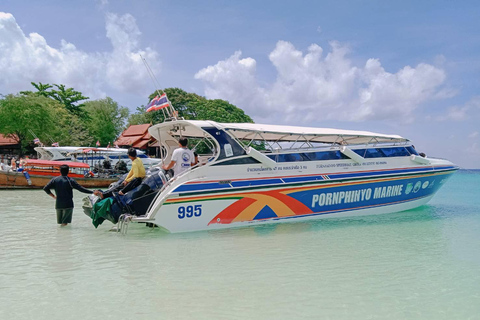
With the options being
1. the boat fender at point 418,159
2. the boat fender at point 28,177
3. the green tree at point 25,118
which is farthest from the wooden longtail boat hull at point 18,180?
the boat fender at point 418,159

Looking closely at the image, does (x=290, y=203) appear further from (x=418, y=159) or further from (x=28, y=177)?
(x=28, y=177)

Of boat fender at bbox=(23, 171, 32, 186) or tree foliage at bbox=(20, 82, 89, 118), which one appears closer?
boat fender at bbox=(23, 171, 32, 186)

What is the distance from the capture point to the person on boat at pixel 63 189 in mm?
7648

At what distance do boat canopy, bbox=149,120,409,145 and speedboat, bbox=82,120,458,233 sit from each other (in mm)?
25

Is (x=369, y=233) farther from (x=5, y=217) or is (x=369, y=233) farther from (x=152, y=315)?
(x=5, y=217)

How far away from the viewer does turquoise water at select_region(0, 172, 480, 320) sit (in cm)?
390

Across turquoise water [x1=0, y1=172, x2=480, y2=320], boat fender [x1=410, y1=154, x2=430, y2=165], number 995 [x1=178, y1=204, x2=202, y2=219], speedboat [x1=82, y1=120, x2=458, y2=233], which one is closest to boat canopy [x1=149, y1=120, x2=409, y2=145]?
speedboat [x1=82, y1=120, x2=458, y2=233]

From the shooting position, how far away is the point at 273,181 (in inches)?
321

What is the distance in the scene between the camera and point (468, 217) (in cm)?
1061

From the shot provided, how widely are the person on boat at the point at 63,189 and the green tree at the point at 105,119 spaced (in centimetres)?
4106

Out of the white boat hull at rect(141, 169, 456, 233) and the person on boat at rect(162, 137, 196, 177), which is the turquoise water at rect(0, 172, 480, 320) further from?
the person on boat at rect(162, 137, 196, 177)

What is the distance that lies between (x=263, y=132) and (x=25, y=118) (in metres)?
29.5

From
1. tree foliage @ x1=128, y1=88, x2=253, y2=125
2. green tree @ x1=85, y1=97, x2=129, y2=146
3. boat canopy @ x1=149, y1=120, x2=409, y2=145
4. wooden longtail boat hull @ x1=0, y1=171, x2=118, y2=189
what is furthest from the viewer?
green tree @ x1=85, y1=97, x2=129, y2=146

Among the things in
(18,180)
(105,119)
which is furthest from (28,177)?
(105,119)
